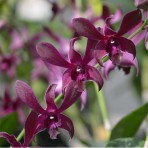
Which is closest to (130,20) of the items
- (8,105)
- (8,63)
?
(8,105)

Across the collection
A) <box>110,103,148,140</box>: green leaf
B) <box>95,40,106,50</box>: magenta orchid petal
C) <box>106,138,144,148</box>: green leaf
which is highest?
<box>95,40,106,50</box>: magenta orchid petal

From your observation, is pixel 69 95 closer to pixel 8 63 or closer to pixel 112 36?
pixel 112 36

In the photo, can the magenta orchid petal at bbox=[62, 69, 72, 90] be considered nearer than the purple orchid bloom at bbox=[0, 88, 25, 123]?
Yes

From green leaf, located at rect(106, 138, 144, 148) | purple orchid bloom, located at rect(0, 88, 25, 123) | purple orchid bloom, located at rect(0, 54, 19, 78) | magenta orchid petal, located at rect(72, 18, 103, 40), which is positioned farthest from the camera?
purple orchid bloom, located at rect(0, 54, 19, 78)

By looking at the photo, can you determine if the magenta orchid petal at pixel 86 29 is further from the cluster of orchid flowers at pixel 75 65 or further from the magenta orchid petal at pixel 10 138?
the magenta orchid petal at pixel 10 138

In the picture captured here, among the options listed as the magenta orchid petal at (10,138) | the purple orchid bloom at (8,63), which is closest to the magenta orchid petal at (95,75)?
the magenta orchid petal at (10,138)

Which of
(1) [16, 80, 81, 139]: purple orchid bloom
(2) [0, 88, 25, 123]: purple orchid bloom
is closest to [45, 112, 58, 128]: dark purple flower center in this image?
(1) [16, 80, 81, 139]: purple orchid bloom

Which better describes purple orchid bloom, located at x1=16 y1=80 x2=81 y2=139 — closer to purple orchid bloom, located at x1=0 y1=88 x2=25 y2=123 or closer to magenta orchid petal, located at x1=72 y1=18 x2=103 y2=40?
magenta orchid petal, located at x1=72 y1=18 x2=103 y2=40
